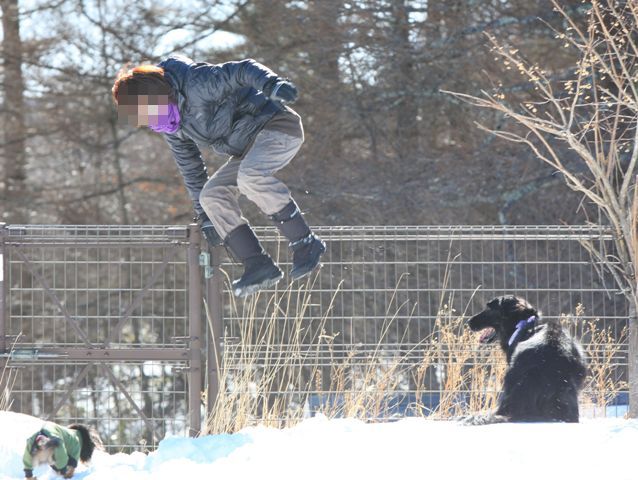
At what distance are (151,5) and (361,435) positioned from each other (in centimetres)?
1294

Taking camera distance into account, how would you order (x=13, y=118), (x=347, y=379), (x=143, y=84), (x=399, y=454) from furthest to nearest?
1. (x=13, y=118)
2. (x=347, y=379)
3. (x=143, y=84)
4. (x=399, y=454)

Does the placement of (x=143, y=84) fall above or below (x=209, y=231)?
above

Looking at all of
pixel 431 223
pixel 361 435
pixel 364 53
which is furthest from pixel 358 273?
pixel 361 435

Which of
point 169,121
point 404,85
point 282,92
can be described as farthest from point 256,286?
point 404,85

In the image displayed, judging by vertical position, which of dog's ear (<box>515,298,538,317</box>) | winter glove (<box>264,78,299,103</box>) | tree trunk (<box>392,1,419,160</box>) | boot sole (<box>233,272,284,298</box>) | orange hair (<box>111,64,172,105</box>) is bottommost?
dog's ear (<box>515,298,538,317</box>)

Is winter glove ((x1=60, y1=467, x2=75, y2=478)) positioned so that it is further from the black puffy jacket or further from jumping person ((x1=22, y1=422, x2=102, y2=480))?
the black puffy jacket

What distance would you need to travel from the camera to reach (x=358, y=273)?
11273 millimetres

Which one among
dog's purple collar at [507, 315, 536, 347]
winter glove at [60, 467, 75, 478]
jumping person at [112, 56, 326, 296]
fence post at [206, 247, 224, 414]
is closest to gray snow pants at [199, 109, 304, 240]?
jumping person at [112, 56, 326, 296]

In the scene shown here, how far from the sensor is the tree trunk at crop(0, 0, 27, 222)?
1681 centimetres

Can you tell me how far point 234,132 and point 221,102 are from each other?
23cm

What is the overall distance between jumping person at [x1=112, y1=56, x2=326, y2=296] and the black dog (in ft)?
4.83

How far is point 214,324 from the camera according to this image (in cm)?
646

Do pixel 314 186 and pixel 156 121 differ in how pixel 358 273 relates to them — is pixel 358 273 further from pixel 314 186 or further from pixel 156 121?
pixel 156 121

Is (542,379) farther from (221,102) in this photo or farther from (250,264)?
(221,102)
